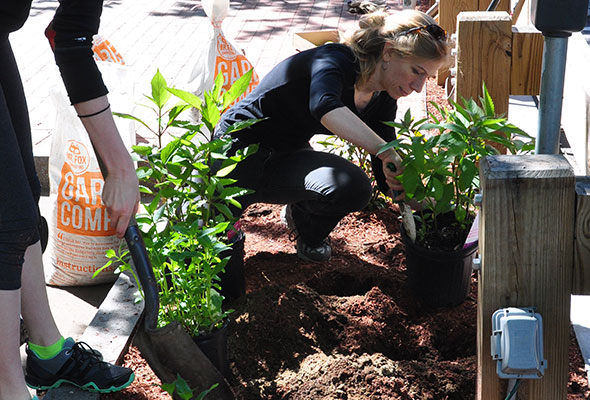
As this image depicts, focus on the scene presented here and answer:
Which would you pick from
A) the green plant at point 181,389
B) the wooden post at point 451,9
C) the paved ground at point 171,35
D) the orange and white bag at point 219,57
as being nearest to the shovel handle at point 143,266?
the green plant at point 181,389

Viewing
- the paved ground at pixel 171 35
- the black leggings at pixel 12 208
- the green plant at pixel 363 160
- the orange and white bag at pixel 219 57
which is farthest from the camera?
the paved ground at pixel 171 35

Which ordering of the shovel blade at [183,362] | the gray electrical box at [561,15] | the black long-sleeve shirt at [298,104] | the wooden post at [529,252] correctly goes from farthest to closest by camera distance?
the black long-sleeve shirt at [298,104], the shovel blade at [183,362], the gray electrical box at [561,15], the wooden post at [529,252]

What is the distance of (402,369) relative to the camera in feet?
8.58

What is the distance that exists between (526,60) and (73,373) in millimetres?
2321

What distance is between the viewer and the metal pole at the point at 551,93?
190cm

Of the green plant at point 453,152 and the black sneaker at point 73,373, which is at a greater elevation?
the green plant at point 453,152

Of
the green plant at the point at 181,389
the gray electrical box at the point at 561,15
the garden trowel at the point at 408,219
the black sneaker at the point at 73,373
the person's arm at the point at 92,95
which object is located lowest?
the black sneaker at the point at 73,373

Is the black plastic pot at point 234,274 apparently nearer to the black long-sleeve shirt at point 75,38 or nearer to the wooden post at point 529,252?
the black long-sleeve shirt at point 75,38

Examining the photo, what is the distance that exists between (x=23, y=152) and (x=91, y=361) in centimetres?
72

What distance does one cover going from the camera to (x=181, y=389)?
2.37 m

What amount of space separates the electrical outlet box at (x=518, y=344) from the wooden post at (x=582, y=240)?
5.0 inches

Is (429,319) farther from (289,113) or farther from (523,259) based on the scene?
(523,259)

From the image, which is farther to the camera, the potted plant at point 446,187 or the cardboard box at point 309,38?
the cardboard box at point 309,38

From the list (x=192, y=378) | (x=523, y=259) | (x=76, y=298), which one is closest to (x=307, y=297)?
(x=192, y=378)
